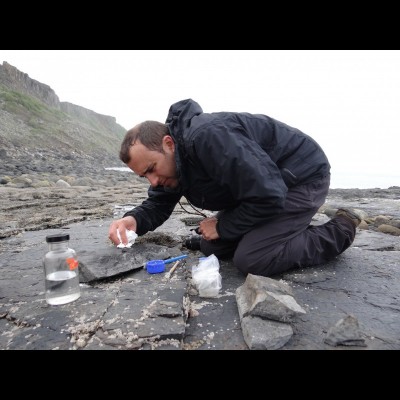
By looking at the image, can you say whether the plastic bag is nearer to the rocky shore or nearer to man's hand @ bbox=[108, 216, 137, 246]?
the rocky shore

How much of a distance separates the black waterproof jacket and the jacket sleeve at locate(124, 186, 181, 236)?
29 millimetres

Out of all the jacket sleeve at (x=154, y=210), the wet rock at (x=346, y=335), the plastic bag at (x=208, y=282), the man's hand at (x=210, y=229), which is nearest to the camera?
the wet rock at (x=346, y=335)

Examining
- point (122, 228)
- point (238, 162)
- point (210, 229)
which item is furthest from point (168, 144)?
point (122, 228)

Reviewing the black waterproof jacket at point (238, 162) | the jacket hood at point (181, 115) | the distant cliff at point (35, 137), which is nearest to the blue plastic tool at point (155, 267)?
the black waterproof jacket at point (238, 162)

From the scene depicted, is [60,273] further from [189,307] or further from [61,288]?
[189,307]

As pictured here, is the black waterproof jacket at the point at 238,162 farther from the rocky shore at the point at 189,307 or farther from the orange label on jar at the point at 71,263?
the orange label on jar at the point at 71,263

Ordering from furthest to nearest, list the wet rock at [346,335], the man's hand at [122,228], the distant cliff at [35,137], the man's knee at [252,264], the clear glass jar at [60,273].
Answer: the distant cliff at [35,137], the man's hand at [122,228], the man's knee at [252,264], the clear glass jar at [60,273], the wet rock at [346,335]

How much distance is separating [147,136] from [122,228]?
87cm

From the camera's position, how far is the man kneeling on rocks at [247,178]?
79.2 inches

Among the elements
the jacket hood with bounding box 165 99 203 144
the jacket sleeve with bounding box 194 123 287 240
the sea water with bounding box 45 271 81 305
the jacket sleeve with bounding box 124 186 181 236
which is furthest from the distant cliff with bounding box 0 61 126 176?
the jacket sleeve with bounding box 194 123 287 240

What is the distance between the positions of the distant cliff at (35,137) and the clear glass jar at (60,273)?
37.6 ft
